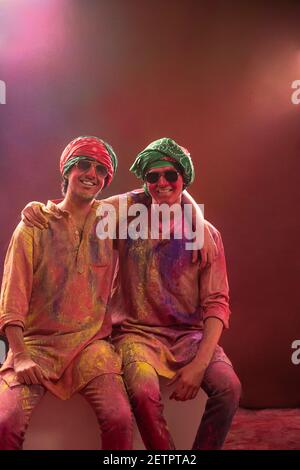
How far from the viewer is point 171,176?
2.66 m

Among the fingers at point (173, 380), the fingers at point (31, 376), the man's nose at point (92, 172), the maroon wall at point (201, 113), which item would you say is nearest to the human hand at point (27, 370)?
the fingers at point (31, 376)

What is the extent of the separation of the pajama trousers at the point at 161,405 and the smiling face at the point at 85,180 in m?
0.78

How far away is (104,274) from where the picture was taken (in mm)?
2582

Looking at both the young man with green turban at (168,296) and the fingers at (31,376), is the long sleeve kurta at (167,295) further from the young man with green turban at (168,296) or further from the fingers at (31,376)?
the fingers at (31,376)

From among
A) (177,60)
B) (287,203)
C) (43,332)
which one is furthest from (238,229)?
(43,332)

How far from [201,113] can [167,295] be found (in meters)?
1.52

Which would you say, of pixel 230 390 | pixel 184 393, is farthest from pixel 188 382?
pixel 230 390

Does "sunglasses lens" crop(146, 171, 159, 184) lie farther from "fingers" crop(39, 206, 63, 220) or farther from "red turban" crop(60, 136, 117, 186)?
"fingers" crop(39, 206, 63, 220)

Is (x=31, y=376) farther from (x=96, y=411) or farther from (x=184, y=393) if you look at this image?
(x=184, y=393)

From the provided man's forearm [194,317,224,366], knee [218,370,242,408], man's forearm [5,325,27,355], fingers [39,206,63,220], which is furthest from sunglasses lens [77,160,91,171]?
knee [218,370,242,408]

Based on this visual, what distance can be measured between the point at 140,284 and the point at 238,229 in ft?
4.45

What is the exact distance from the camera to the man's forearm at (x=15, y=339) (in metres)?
2.33

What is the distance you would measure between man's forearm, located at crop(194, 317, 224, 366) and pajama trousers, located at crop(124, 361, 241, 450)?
0.06 m

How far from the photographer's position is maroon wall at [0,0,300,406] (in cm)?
358
